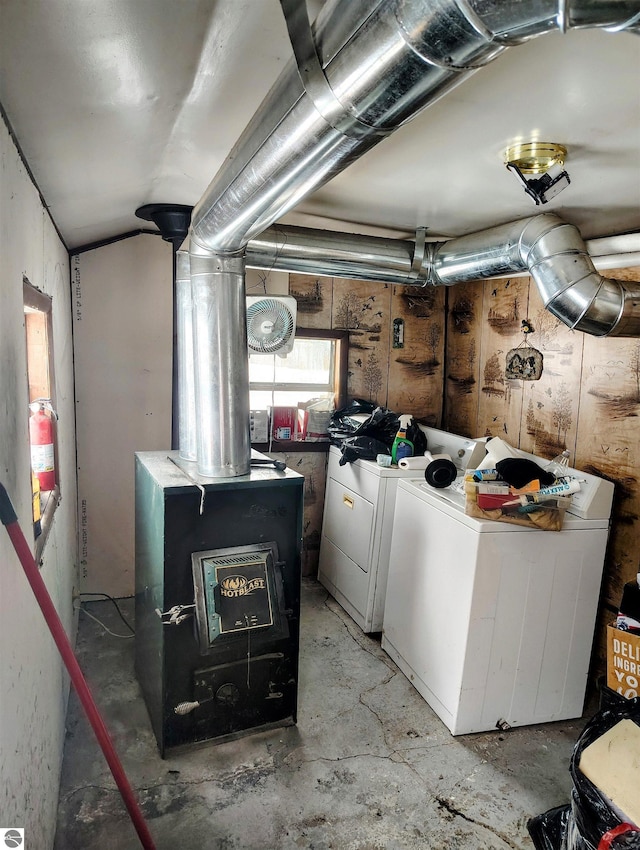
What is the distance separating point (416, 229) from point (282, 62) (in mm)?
1665

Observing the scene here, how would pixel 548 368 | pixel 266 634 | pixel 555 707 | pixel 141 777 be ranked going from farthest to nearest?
pixel 548 368
pixel 555 707
pixel 266 634
pixel 141 777

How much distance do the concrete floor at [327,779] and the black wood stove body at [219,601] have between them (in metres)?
0.14

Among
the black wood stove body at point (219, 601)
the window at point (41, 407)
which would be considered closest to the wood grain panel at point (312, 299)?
the black wood stove body at point (219, 601)

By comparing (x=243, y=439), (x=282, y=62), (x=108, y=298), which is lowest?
(x=243, y=439)

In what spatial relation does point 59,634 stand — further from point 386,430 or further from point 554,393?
point 554,393

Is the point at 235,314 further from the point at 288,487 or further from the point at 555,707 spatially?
the point at 555,707

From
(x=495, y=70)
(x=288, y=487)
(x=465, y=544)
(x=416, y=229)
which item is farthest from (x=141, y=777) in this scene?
(x=416, y=229)

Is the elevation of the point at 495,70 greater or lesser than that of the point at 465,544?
greater

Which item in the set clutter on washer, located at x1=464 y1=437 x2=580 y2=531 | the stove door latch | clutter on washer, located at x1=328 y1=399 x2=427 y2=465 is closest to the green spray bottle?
clutter on washer, located at x1=328 y1=399 x2=427 y2=465

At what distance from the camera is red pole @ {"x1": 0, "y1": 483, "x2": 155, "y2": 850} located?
0.99 metres

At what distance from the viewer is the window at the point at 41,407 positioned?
5.23 ft

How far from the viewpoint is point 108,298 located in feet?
9.89

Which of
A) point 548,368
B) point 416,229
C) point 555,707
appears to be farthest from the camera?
point 548,368

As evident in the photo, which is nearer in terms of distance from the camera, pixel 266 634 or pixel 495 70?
pixel 495 70
